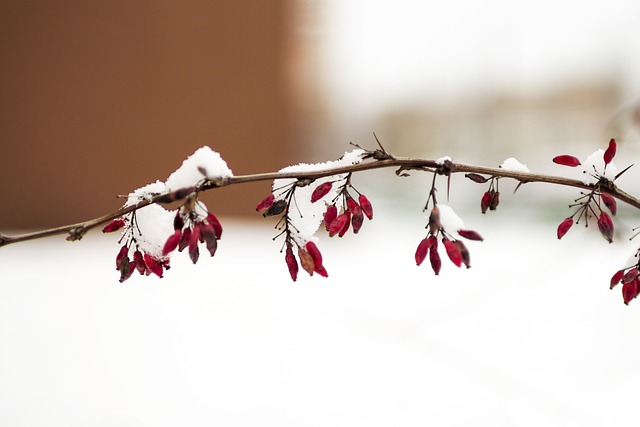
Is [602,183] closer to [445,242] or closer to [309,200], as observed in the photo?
[445,242]

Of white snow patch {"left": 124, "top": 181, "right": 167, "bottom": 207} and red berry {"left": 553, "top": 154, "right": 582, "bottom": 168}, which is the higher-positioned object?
red berry {"left": 553, "top": 154, "right": 582, "bottom": 168}

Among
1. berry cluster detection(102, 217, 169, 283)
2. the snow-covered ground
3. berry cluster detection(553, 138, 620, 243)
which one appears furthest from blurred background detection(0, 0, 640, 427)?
berry cluster detection(553, 138, 620, 243)

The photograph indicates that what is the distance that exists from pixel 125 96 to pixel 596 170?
11.0 ft

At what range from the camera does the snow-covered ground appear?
0.93 m

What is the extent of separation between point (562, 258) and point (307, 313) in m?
1.43

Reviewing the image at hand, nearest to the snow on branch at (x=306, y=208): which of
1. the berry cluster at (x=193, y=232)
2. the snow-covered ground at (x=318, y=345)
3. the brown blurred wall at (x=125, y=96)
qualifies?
the berry cluster at (x=193, y=232)

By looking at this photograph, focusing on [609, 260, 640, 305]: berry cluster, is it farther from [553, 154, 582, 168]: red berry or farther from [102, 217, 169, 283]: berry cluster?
[102, 217, 169, 283]: berry cluster

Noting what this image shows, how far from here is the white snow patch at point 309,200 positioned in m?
0.66

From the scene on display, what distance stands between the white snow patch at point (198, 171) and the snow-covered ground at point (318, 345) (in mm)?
476

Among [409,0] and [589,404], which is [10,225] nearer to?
[589,404]

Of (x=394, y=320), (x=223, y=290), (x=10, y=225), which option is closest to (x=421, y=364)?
(x=394, y=320)

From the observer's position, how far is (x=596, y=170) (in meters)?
0.67

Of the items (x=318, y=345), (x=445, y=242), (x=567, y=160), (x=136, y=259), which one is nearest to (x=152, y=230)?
(x=136, y=259)

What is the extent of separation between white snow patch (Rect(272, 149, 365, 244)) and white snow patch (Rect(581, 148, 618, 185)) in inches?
11.6
